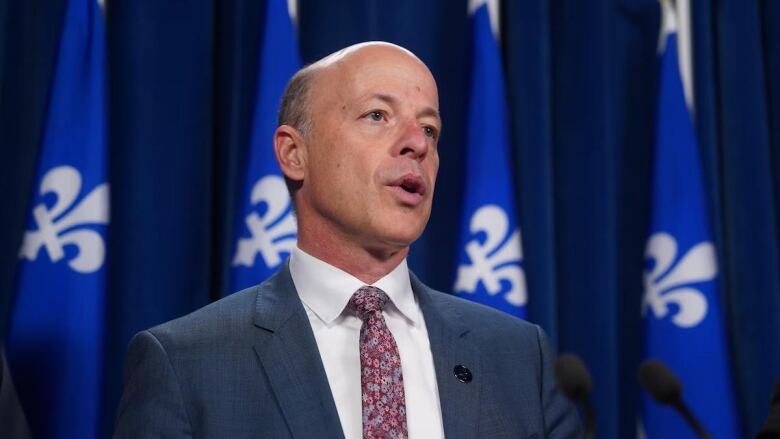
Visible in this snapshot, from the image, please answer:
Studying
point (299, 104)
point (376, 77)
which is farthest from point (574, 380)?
point (299, 104)

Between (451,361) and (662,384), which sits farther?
(451,361)

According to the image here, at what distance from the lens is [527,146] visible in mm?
3143

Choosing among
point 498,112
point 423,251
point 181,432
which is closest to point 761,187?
point 498,112

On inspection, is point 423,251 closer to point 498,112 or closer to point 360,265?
point 498,112

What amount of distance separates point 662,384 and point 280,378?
759 mm

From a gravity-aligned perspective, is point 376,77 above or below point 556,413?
above

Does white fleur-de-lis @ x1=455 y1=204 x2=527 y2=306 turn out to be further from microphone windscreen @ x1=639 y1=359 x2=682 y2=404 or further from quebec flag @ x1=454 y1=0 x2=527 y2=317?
microphone windscreen @ x1=639 y1=359 x2=682 y2=404

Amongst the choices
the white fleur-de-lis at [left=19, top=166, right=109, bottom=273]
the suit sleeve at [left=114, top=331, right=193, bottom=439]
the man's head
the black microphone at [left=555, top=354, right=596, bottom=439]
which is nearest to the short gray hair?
the man's head

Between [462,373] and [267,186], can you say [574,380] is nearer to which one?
[462,373]

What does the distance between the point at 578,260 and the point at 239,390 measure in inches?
63.2

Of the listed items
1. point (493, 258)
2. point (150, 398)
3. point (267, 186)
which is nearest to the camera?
point (150, 398)

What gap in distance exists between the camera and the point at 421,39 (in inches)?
124

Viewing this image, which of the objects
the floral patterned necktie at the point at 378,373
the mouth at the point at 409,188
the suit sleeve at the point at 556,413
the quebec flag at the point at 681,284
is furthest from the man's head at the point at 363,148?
the quebec flag at the point at 681,284

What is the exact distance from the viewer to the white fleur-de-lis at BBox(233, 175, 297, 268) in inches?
113
